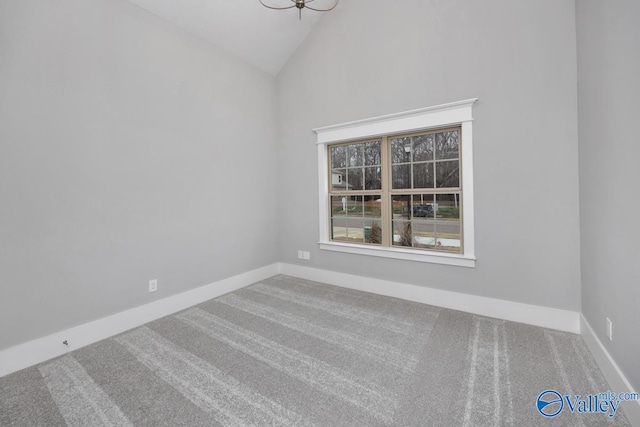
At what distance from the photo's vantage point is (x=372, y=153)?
353cm

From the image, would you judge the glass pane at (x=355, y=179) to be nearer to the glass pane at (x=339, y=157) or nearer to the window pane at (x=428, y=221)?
the glass pane at (x=339, y=157)

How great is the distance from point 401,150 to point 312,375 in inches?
102

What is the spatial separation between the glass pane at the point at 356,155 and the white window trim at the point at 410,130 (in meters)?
0.17

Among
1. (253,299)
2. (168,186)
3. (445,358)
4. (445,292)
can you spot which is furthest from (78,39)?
(445,292)

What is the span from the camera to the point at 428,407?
158cm

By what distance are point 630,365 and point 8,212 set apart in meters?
4.05

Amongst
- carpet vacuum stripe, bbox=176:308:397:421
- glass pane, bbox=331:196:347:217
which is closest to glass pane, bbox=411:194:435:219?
glass pane, bbox=331:196:347:217

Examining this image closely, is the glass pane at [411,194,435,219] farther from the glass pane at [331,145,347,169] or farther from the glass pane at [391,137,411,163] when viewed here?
the glass pane at [331,145,347,169]

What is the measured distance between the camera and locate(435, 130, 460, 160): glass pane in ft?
9.59

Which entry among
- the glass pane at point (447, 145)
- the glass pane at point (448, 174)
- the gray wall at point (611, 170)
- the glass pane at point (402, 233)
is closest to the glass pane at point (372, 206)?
the glass pane at point (402, 233)

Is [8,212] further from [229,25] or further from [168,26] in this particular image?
[229,25]

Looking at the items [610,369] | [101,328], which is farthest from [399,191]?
[101,328]

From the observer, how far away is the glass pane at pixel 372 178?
348 cm

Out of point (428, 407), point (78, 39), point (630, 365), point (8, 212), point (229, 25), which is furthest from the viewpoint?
point (229, 25)
